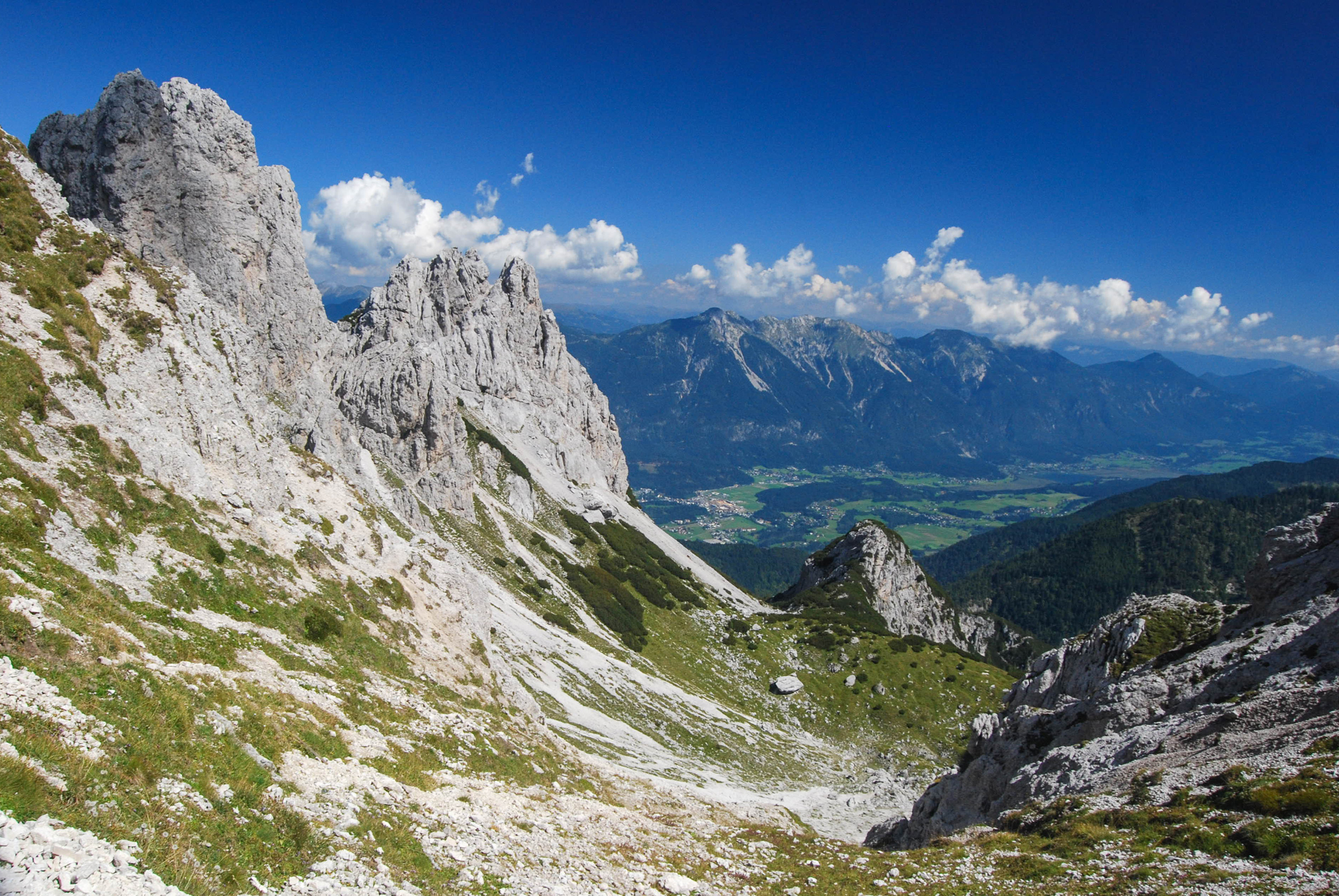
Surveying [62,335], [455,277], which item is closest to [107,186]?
[62,335]

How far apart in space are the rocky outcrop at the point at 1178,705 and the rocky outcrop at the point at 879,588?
91.0 meters

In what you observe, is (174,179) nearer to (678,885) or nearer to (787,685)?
(678,885)

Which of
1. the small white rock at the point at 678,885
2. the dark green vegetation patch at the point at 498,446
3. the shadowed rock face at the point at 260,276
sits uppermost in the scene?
the shadowed rock face at the point at 260,276

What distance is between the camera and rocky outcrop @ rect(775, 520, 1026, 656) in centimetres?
14100

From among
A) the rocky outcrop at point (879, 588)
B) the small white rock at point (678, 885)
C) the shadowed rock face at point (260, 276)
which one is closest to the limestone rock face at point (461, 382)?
the shadowed rock face at point (260, 276)

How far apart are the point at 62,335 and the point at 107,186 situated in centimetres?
4840

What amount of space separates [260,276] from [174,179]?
36.5 feet

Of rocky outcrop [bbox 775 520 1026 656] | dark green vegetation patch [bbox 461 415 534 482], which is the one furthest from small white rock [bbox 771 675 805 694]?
dark green vegetation patch [bbox 461 415 534 482]

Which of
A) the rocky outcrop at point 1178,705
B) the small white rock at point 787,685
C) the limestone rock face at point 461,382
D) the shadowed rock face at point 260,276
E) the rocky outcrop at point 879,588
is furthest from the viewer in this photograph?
the rocky outcrop at point 879,588

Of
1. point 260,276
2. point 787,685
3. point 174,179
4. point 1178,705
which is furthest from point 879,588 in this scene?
point 174,179

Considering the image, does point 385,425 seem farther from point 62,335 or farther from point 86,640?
point 86,640

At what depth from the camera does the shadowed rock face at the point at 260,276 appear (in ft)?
205

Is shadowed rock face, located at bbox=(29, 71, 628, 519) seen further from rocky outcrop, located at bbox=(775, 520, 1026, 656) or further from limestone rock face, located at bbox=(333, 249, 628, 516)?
rocky outcrop, located at bbox=(775, 520, 1026, 656)

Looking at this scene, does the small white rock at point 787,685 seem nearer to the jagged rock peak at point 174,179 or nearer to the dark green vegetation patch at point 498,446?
the dark green vegetation patch at point 498,446
